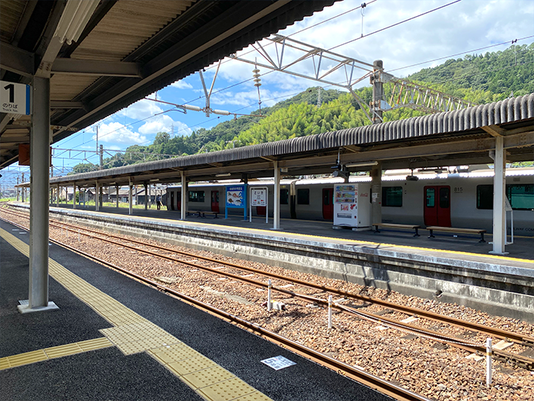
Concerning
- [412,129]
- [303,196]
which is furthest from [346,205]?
[303,196]

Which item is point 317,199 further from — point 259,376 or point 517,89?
point 517,89

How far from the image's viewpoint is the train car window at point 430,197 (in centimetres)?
1623

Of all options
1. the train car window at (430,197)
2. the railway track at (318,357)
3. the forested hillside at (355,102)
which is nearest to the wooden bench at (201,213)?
the forested hillside at (355,102)

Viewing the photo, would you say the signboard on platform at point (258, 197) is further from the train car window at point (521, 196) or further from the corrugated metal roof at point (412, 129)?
the train car window at point (521, 196)

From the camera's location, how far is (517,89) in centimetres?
5328

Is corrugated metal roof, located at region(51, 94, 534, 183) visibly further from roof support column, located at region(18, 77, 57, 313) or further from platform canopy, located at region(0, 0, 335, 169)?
roof support column, located at region(18, 77, 57, 313)

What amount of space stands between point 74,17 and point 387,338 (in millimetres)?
6412

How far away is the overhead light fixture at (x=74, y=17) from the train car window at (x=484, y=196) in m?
15.1

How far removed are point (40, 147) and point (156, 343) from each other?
4.09 meters

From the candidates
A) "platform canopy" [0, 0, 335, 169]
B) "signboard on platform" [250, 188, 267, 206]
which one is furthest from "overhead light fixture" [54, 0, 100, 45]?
"signboard on platform" [250, 188, 267, 206]

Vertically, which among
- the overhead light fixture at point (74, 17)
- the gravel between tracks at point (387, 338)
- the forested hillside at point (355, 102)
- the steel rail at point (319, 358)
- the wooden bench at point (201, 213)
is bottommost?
the gravel between tracks at point (387, 338)

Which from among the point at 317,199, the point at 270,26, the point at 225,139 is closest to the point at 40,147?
the point at 270,26

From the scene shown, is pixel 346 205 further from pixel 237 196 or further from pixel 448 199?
pixel 237 196

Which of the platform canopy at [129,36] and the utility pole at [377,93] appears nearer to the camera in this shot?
the platform canopy at [129,36]
